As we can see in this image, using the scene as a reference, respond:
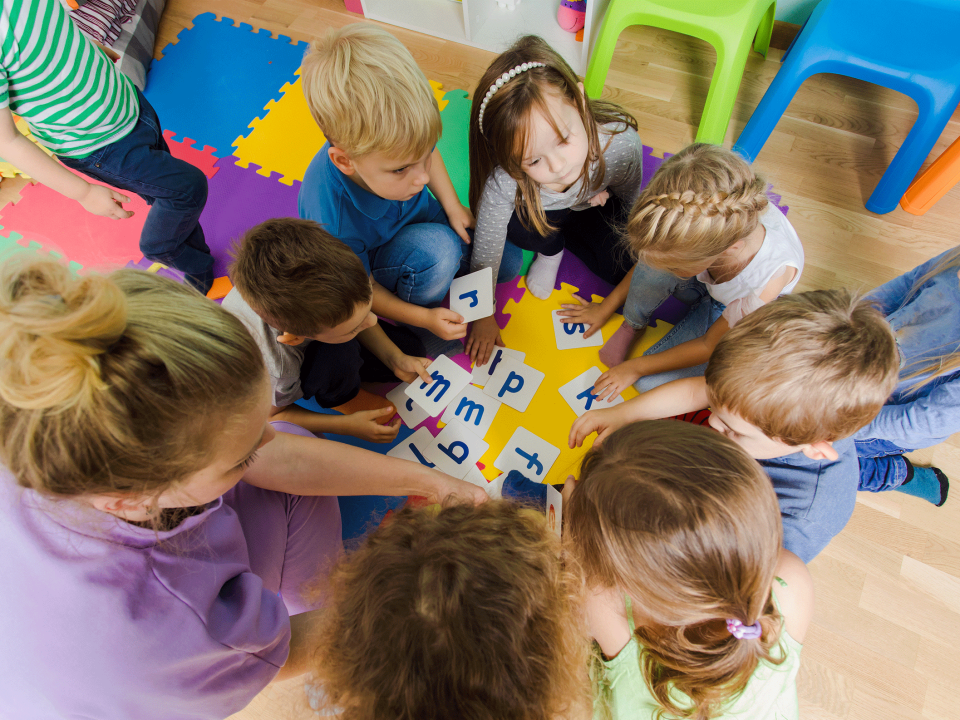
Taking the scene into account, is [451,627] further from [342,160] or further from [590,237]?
[590,237]

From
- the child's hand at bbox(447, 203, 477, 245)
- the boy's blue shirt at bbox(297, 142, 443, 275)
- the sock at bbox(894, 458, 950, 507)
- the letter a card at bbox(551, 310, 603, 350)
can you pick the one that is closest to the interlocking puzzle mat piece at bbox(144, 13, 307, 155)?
the boy's blue shirt at bbox(297, 142, 443, 275)

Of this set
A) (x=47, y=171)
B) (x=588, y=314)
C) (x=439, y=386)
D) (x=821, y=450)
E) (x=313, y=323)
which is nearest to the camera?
(x=821, y=450)

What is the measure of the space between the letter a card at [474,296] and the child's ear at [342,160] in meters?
0.48

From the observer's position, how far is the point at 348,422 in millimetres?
1500

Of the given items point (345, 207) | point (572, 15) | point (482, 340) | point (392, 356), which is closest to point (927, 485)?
point (482, 340)

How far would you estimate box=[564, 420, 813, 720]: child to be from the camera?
0.75m

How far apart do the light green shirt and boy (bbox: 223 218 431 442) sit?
87 cm

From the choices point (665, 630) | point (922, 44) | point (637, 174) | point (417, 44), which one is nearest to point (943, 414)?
point (665, 630)

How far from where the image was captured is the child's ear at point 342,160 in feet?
4.00

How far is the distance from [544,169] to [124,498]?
3.81ft

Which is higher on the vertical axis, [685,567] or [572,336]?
[685,567]

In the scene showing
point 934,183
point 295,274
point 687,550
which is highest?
point 934,183

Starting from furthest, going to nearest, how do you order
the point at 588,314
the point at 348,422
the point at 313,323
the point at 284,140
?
1. the point at 284,140
2. the point at 588,314
3. the point at 348,422
4. the point at 313,323

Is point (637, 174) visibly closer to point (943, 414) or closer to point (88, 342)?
point (943, 414)
